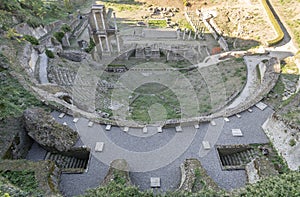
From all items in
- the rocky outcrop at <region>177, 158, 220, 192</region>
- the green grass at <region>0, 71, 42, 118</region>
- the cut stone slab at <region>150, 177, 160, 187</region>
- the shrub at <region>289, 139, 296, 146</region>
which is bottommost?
the cut stone slab at <region>150, 177, 160, 187</region>

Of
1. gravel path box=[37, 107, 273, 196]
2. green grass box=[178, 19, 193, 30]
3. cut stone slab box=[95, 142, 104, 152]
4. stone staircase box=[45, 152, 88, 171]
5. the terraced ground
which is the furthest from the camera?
green grass box=[178, 19, 193, 30]

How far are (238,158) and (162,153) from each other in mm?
4370

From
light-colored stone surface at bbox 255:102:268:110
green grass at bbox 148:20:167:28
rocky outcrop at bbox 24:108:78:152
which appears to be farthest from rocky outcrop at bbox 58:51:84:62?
light-colored stone surface at bbox 255:102:268:110

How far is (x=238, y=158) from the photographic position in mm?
12336

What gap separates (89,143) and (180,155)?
17.7 ft

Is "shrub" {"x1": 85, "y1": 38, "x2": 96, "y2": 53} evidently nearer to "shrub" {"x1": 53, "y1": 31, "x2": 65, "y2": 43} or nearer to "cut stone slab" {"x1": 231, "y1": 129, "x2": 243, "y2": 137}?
"shrub" {"x1": 53, "y1": 31, "x2": 65, "y2": 43}

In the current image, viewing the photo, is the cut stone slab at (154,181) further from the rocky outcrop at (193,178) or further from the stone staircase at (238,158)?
the stone staircase at (238,158)

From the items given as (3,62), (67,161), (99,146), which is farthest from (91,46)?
(67,161)

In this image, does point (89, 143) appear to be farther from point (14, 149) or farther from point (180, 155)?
point (180, 155)

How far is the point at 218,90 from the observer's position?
68.4ft

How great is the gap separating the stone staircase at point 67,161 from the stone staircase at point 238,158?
8.00m

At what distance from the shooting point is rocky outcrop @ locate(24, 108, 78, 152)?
38.8 ft

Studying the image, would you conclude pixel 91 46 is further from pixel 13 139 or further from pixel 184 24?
pixel 13 139

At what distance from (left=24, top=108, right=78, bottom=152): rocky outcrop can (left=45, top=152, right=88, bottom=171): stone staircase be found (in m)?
0.39
